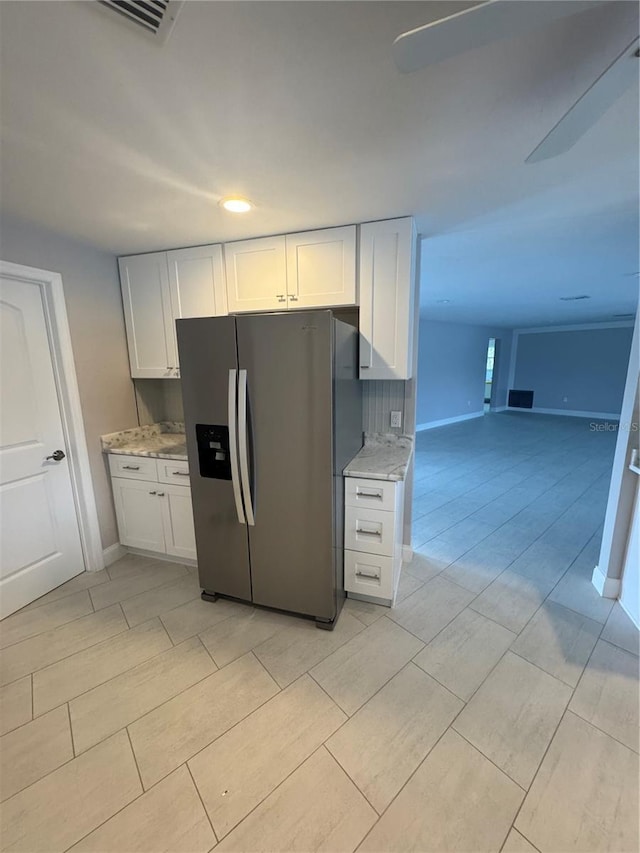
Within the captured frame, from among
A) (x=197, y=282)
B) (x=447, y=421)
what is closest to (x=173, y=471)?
(x=197, y=282)

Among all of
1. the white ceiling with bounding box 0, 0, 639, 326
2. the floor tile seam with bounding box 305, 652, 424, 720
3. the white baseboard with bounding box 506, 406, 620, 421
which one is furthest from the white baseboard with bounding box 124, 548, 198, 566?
the white baseboard with bounding box 506, 406, 620, 421

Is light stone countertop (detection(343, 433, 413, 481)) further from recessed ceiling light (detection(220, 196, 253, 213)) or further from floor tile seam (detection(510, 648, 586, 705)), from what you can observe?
recessed ceiling light (detection(220, 196, 253, 213))

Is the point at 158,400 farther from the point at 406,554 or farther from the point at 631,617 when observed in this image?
the point at 631,617

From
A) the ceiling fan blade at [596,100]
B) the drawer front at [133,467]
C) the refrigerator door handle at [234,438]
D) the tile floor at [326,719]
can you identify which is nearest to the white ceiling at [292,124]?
the ceiling fan blade at [596,100]

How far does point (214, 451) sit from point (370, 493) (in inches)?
37.7

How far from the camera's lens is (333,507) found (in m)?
1.89

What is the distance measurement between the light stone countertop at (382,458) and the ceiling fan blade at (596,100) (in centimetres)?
150

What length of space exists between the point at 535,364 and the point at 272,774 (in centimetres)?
1083

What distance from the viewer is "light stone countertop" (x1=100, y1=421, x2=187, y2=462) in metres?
2.47

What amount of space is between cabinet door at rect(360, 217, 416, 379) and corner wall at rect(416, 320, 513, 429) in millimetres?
4983

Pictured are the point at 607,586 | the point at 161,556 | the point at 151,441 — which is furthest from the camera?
the point at 151,441

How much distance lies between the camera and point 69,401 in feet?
7.72

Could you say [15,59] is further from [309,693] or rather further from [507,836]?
[507,836]

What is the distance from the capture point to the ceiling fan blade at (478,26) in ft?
2.14
